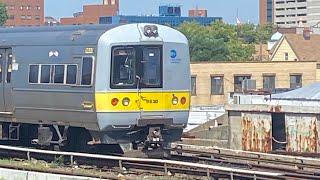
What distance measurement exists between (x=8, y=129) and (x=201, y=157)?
5.17m

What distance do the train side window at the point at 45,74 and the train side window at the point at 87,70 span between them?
137 centimetres

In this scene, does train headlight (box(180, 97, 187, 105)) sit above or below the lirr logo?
below

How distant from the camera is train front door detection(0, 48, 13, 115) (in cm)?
2292

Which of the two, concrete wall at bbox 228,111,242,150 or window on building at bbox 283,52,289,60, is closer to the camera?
concrete wall at bbox 228,111,242,150

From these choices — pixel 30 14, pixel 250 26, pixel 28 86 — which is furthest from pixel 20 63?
pixel 30 14

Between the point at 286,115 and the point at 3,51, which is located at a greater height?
the point at 3,51

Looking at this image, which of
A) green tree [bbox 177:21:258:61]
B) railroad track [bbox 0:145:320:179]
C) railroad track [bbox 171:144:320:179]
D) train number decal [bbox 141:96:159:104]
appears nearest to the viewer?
railroad track [bbox 0:145:320:179]

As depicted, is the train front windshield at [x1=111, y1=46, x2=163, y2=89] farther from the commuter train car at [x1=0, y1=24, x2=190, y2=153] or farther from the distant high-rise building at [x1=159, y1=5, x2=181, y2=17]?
the distant high-rise building at [x1=159, y1=5, x2=181, y2=17]

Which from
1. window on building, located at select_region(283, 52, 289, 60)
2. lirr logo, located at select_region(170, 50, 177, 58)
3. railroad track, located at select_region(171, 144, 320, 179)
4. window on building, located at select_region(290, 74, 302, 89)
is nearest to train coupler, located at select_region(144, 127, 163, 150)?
railroad track, located at select_region(171, 144, 320, 179)

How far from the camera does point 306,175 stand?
17359 millimetres

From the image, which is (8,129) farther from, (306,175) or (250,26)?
(250,26)

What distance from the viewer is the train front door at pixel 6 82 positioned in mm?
22922

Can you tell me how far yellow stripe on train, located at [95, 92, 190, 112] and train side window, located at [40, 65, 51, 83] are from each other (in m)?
1.96

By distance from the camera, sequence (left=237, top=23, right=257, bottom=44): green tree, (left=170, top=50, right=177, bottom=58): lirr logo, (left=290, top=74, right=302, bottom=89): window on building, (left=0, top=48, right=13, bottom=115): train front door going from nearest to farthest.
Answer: (left=170, top=50, right=177, bottom=58): lirr logo < (left=0, top=48, right=13, bottom=115): train front door < (left=290, top=74, right=302, bottom=89): window on building < (left=237, top=23, right=257, bottom=44): green tree
